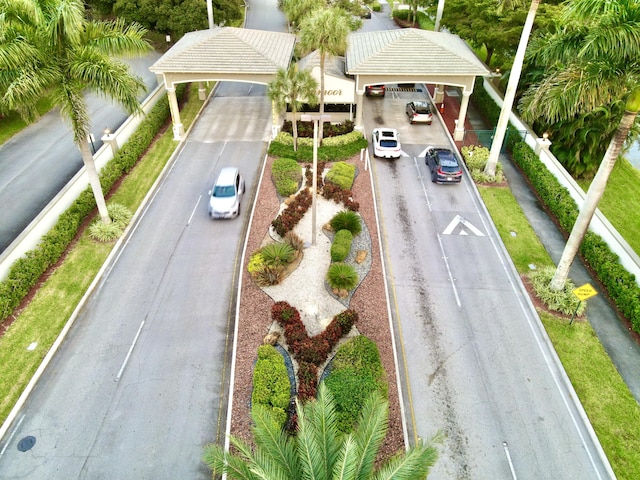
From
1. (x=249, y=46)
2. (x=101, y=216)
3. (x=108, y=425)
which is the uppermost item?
(x=249, y=46)

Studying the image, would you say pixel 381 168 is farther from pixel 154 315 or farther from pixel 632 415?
pixel 632 415

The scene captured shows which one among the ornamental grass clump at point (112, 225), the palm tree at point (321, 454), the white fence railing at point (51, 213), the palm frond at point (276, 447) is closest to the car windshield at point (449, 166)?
the white fence railing at point (51, 213)

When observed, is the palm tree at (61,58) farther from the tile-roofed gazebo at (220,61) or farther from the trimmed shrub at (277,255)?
the tile-roofed gazebo at (220,61)

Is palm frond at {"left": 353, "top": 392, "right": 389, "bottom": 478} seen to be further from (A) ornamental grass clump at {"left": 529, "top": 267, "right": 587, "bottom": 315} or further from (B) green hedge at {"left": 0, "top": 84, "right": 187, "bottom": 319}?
(B) green hedge at {"left": 0, "top": 84, "right": 187, "bottom": 319}

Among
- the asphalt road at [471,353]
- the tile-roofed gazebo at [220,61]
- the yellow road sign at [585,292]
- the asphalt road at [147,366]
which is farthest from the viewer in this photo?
the tile-roofed gazebo at [220,61]

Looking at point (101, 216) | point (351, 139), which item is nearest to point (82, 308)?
Answer: point (101, 216)
